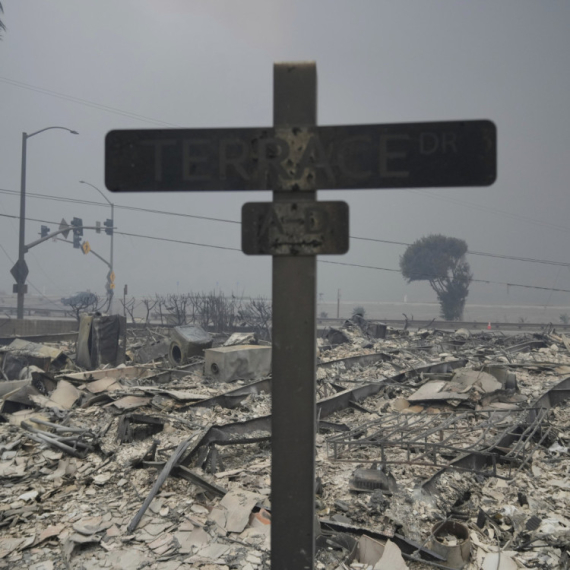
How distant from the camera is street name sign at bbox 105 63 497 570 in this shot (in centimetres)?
196

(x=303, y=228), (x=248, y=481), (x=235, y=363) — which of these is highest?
(x=303, y=228)

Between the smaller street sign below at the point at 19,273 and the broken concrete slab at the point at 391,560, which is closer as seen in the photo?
the broken concrete slab at the point at 391,560

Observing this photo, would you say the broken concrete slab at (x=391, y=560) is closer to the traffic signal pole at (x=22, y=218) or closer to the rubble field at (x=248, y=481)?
the rubble field at (x=248, y=481)

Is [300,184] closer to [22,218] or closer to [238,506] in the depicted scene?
[238,506]

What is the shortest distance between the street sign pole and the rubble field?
2.24 m

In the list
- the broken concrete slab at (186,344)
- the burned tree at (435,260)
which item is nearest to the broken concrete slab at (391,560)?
the broken concrete slab at (186,344)

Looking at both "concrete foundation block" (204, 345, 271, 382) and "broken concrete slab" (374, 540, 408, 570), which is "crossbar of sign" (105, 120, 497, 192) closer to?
"broken concrete slab" (374, 540, 408, 570)

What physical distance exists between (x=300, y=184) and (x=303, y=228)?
0.19 meters

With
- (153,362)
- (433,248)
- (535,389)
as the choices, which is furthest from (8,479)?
(433,248)

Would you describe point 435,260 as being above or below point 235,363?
above

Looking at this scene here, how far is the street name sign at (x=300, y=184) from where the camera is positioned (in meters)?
1.96

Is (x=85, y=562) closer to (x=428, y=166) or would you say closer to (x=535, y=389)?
(x=428, y=166)

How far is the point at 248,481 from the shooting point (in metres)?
5.54

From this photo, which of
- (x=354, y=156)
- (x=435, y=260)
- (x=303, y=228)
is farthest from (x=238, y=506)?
(x=435, y=260)
